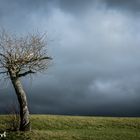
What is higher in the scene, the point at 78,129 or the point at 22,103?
the point at 22,103

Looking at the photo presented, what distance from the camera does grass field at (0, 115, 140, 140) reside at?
51094mm

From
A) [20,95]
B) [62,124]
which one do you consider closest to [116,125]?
[62,124]

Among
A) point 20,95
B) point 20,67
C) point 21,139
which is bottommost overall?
point 21,139

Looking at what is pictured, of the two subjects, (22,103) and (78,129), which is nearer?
(22,103)

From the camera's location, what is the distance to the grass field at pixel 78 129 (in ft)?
168

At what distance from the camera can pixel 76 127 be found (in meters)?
64.1

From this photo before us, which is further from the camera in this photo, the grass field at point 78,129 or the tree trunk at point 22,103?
the tree trunk at point 22,103

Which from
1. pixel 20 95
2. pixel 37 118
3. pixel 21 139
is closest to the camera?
pixel 21 139

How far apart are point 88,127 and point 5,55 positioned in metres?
17.3

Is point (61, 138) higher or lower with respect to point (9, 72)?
lower

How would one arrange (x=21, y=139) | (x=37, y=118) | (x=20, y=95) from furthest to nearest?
1. (x=37, y=118)
2. (x=20, y=95)
3. (x=21, y=139)

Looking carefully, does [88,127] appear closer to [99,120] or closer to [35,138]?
[99,120]

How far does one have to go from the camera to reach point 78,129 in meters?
61.5

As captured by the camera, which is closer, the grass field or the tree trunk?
the grass field
